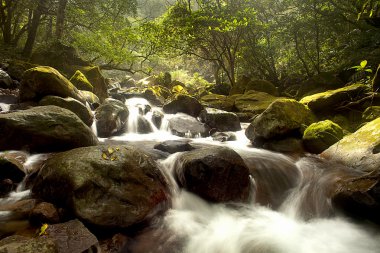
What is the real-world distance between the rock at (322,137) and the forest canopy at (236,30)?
4.94 m

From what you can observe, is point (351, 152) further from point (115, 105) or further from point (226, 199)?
point (115, 105)

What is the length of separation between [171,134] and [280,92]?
9.47m

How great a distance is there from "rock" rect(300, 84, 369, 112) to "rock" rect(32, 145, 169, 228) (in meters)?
7.33

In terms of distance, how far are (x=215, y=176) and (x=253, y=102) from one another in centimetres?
962

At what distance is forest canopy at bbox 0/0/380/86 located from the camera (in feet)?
40.0

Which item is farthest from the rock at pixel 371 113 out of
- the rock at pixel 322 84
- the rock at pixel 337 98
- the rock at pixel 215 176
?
the rock at pixel 215 176

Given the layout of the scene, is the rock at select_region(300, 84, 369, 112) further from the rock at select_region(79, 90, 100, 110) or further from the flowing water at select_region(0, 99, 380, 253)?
the rock at select_region(79, 90, 100, 110)

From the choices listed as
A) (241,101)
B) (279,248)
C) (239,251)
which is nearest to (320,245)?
(279,248)

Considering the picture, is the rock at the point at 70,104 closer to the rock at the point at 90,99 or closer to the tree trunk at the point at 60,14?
the rock at the point at 90,99

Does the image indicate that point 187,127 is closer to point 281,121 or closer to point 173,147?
point 173,147

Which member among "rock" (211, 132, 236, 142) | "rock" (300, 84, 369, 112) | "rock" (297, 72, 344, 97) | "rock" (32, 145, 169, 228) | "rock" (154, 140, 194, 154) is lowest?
"rock" (32, 145, 169, 228)

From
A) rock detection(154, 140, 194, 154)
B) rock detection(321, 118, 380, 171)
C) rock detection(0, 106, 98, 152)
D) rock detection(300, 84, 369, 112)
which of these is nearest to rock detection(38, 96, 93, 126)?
rock detection(0, 106, 98, 152)

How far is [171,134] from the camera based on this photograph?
405 inches

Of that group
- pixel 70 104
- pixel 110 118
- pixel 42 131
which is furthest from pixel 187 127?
pixel 42 131
